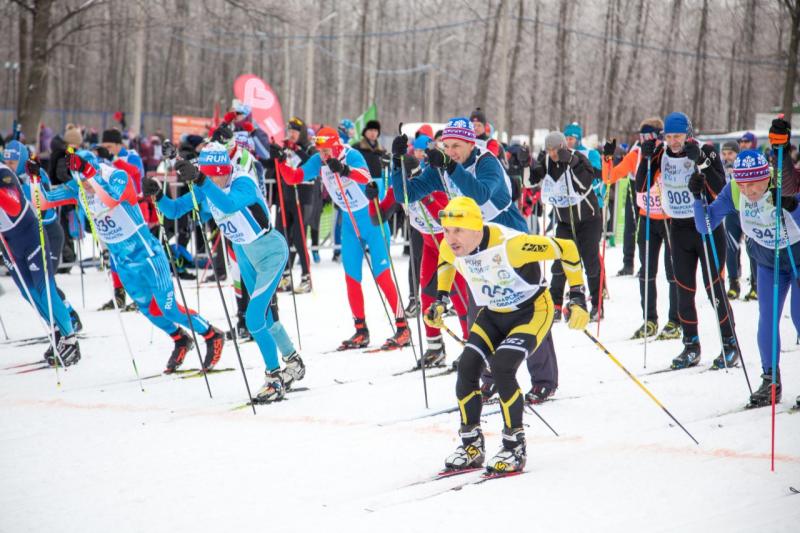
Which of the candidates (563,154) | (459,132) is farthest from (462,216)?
(563,154)

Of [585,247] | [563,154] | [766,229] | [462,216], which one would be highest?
[563,154]

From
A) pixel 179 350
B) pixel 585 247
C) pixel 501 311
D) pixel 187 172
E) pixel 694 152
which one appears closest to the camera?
pixel 501 311

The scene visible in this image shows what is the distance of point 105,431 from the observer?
5480mm

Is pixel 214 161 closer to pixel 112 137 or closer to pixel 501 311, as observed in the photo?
pixel 501 311

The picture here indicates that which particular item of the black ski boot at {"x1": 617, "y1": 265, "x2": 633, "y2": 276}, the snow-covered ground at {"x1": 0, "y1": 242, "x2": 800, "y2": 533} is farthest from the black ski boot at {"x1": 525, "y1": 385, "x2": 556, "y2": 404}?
the black ski boot at {"x1": 617, "y1": 265, "x2": 633, "y2": 276}

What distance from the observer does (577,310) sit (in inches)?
180

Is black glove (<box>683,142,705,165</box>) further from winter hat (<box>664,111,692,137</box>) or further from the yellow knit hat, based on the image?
the yellow knit hat

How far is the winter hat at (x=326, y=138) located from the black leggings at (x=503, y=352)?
337 cm

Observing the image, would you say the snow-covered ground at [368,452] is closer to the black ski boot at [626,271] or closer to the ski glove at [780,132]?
the ski glove at [780,132]

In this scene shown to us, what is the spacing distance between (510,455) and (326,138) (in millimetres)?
4032

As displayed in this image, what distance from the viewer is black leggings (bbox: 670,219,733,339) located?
265 inches

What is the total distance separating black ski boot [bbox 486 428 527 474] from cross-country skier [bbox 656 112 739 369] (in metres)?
2.81

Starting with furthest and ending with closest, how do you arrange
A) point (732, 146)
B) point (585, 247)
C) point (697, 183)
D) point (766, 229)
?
point (732, 146) → point (585, 247) → point (697, 183) → point (766, 229)

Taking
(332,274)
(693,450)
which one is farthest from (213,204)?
(332,274)
